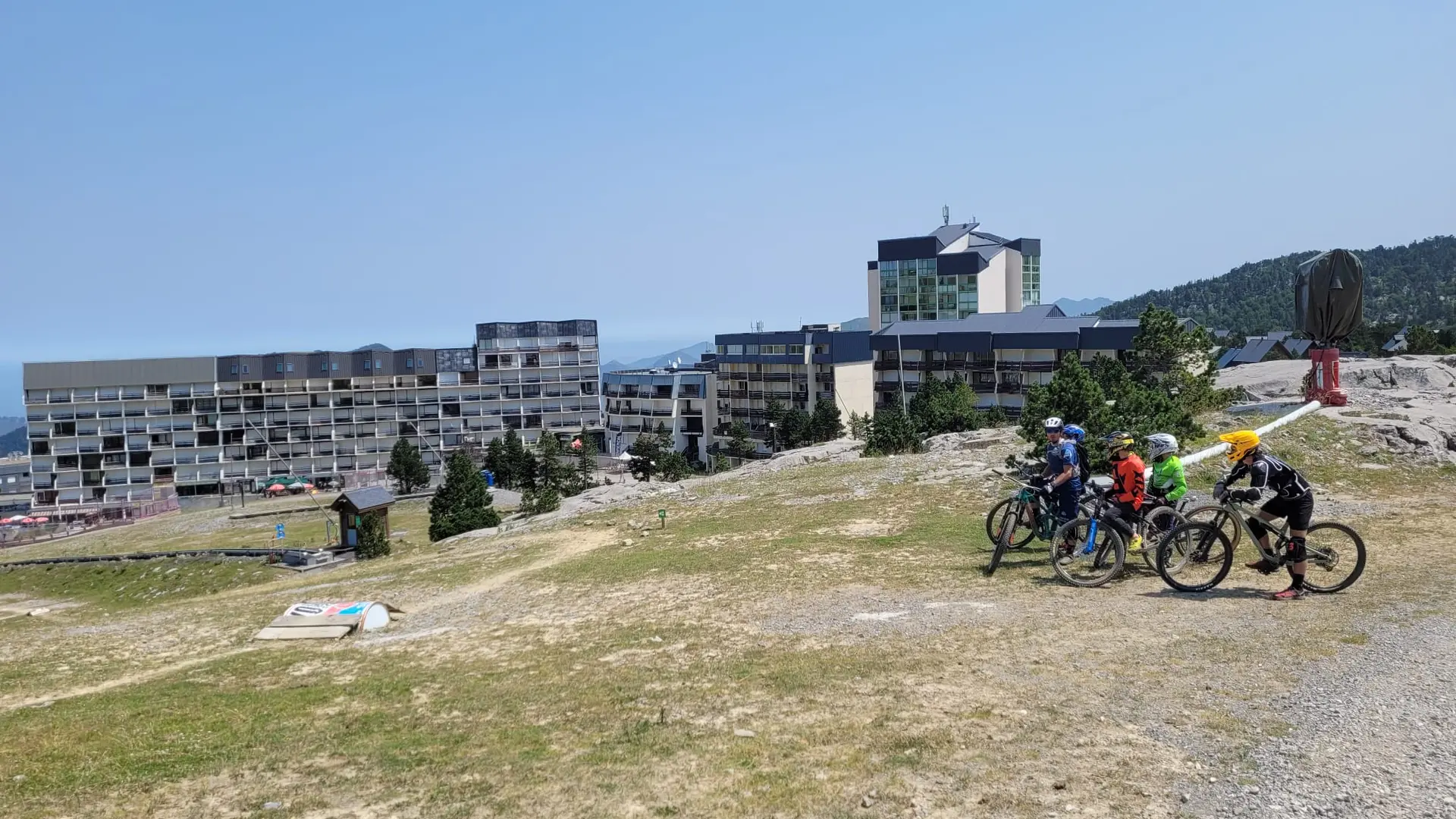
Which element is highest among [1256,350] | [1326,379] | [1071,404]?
[1256,350]

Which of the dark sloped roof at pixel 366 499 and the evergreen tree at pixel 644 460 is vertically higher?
the dark sloped roof at pixel 366 499

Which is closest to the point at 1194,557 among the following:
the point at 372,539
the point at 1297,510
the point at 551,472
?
the point at 1297,510

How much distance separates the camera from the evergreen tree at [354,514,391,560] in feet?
132

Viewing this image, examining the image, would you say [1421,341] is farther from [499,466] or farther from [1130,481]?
[1130,481]

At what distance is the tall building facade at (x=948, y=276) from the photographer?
391ft

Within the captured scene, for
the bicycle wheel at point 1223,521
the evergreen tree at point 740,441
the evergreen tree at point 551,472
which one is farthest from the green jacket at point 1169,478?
the evergreen tree at point 740,441

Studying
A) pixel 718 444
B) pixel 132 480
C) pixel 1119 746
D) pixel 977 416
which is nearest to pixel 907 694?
pixel 1119 746

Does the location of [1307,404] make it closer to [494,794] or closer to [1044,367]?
[494,794]

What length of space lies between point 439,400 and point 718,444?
162ft

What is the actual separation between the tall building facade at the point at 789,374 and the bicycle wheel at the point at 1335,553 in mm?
93560

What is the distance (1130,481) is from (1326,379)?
2543cm

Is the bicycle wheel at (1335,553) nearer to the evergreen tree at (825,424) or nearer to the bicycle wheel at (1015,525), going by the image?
the bicycle wheel at (1015,525)

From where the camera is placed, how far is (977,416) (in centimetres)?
7244

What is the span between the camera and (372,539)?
40.6 meters
